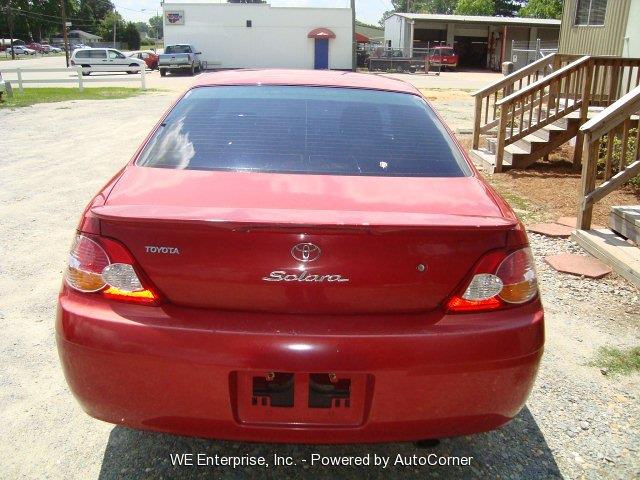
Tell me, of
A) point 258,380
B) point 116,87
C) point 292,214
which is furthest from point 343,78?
point 116,87

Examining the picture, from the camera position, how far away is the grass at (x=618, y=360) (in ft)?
11.1

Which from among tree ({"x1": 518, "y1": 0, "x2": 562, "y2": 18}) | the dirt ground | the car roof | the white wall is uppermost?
tree ({"x1": 518, "y1": 0, "x2": 562, "y2": 18})

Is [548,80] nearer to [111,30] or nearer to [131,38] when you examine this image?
Answer: [131,38]

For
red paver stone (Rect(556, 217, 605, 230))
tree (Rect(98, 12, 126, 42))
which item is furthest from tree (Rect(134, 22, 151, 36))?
red paver stone (Rect(556, 217, 605, 230))

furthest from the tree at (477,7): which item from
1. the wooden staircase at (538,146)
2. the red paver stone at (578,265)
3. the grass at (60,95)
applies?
the red paver stone at (578,265)

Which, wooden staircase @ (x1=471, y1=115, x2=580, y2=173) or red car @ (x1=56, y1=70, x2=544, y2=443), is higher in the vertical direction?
red car @ (x1=56, y1=70, x2=544, y2=443)

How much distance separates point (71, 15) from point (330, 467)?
115 m

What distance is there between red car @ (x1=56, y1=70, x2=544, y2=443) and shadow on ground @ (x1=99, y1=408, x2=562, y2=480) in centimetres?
45

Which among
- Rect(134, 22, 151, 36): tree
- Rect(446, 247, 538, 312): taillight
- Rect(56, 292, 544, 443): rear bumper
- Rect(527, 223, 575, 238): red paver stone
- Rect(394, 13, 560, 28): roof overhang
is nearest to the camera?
Rect(56, 292, 544, 443): rear bumper

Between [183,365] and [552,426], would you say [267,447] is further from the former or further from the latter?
[552,426]

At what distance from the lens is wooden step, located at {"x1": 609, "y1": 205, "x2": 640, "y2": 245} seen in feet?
16.5

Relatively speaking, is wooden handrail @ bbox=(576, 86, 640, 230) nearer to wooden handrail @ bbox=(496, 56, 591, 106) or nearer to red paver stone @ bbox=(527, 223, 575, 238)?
red paver stone @ bbox=(527, 223, 575, 238)

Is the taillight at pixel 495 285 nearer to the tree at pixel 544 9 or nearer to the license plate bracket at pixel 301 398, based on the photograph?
the license plate bracket at pixel 301 398

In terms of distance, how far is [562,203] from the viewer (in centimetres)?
695
